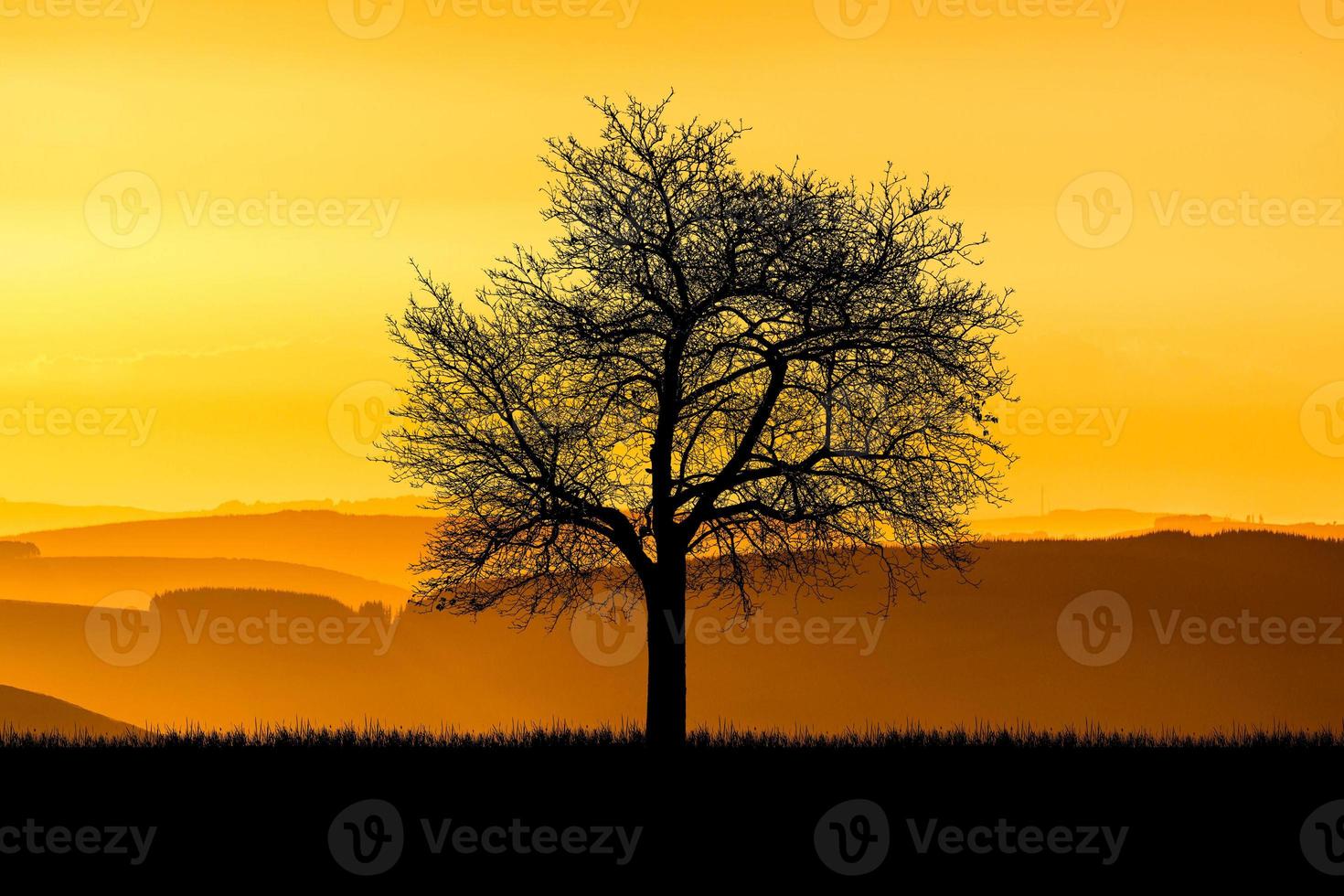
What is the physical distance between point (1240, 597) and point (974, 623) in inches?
476

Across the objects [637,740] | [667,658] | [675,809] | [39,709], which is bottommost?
[39,709]

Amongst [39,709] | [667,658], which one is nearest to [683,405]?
[667,658]

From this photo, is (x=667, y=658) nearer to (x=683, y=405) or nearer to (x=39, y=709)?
(x=683, y=405)

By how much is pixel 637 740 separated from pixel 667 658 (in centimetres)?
186

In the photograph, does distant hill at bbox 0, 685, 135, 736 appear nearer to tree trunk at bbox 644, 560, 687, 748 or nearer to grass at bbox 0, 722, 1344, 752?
grass at bbox 0, 722, 1344, 752

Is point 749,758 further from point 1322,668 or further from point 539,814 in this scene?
point 1322,668

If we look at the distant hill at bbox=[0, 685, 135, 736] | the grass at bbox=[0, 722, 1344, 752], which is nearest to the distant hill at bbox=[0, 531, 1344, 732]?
the distant hill at bbox=[0, 685, 135, 736]

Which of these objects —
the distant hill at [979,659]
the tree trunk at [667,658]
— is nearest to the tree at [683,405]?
the tree trunk at [667,658]

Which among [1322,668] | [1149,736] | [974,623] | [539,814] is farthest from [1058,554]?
[539,814]

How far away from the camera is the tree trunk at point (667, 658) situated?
22.5m

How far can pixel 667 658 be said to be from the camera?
888 inches

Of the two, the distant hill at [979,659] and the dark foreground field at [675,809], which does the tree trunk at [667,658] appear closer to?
the dark foreground field at [675,809]

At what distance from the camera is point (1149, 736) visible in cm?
2362

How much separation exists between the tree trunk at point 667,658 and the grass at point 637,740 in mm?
500
